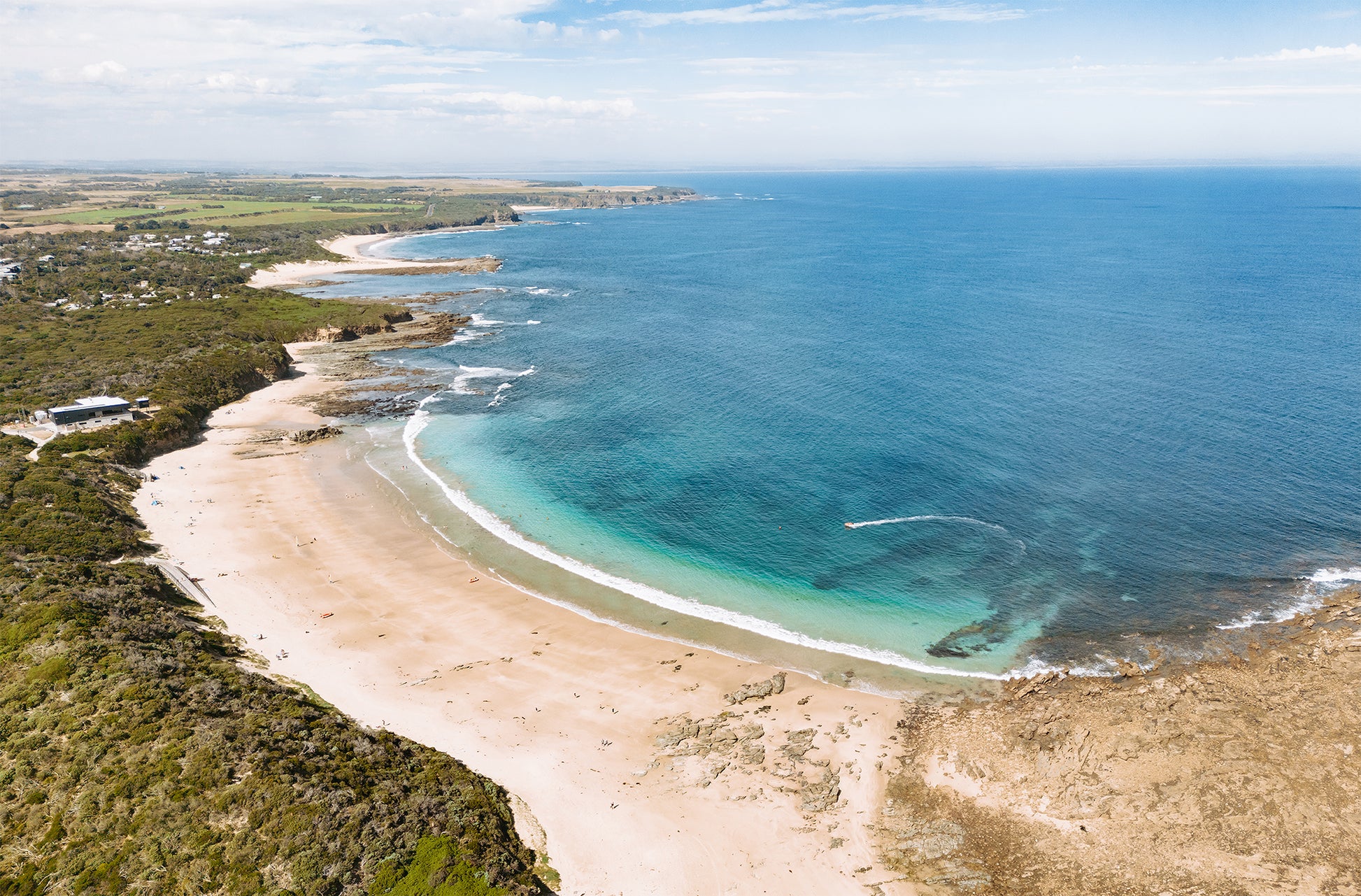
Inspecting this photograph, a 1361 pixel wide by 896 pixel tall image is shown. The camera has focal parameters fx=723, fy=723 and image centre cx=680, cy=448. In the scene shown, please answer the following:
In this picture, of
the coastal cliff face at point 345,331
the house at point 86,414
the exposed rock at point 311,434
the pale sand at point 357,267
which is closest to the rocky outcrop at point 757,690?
the exposed rock at point 311,434

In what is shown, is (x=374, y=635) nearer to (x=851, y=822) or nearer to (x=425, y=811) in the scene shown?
(x=425, y=811)

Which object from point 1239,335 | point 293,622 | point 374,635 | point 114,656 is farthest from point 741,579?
point 1239,335

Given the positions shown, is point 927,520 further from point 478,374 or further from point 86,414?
point 86,414

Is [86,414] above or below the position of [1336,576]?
above

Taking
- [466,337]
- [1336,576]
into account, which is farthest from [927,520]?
[466,337]

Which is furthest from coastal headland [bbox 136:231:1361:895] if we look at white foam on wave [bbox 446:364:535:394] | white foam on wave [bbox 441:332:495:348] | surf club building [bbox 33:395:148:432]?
white foam on wave [bbox 441:332:495:348]

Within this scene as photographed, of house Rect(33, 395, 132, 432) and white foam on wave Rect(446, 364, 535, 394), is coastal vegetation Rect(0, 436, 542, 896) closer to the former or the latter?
house Rect(33, 395, 132, 432)

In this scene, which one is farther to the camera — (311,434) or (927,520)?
(311,434)
